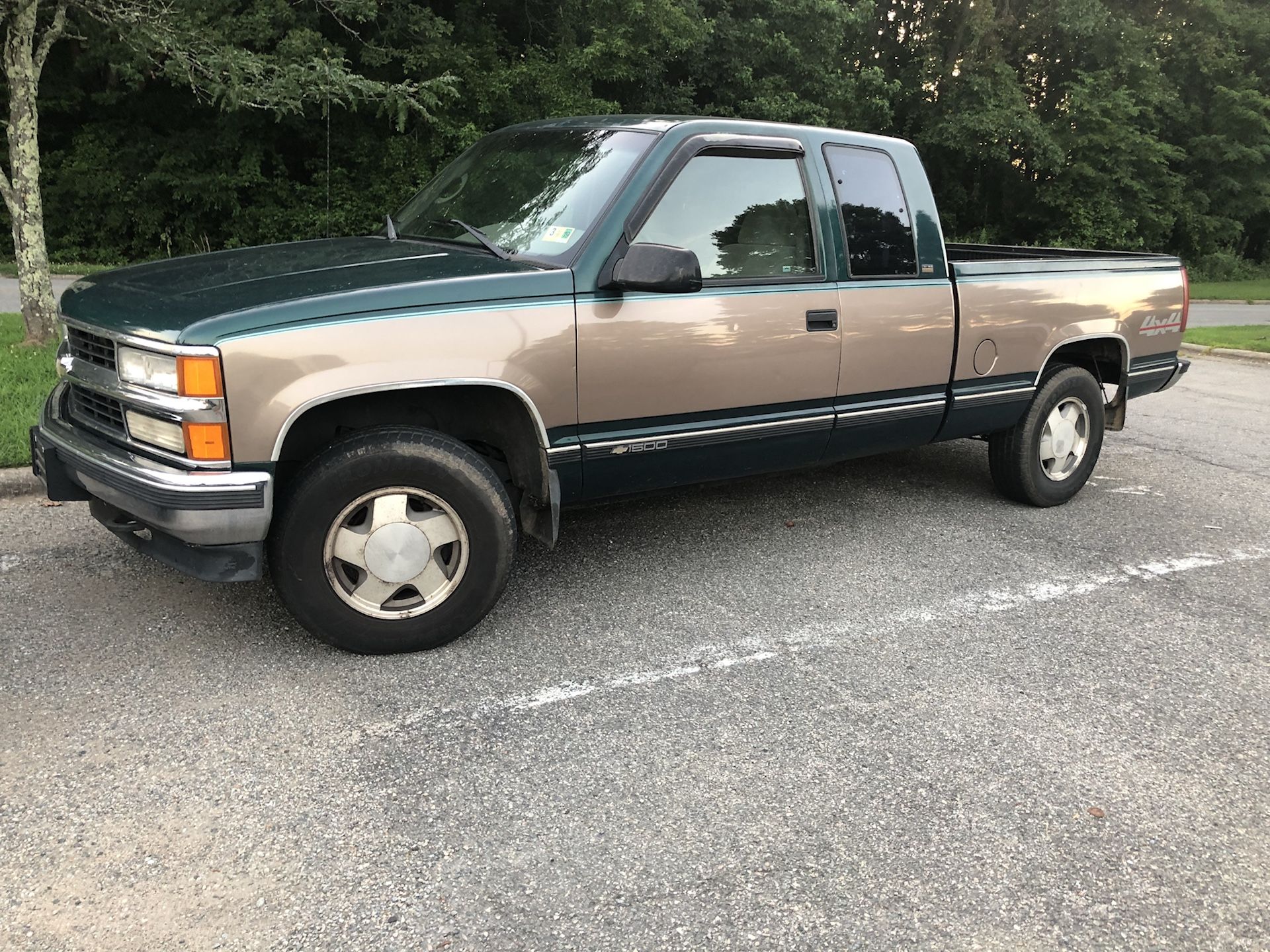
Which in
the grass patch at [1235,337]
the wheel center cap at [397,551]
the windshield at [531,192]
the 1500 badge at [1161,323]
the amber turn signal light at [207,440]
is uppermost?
the windshield at [531,192]

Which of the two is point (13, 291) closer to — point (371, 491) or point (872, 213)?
point (371, 491)

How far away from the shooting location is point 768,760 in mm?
3004

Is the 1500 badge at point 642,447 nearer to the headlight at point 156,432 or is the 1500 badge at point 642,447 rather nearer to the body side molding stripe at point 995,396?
the headlight at point 156,432

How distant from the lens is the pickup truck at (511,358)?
321 cm

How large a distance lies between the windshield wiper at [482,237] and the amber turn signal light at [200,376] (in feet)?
3.85

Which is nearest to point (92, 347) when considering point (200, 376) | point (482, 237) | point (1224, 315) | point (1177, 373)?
point (200, 376)

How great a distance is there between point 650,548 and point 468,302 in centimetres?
176

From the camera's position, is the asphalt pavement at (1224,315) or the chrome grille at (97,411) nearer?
the chrome grille at (97,411)

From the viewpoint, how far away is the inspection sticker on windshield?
3793 mm

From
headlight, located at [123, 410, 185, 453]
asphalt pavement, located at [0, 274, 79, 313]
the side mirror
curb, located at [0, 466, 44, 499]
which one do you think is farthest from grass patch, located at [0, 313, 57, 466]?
the side mirror

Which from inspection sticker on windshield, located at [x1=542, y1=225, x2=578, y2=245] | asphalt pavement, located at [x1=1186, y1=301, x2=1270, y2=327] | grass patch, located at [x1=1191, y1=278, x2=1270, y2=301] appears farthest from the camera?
grass patch, located at [x1=1191, y1=278, x2=1270, y2=301]

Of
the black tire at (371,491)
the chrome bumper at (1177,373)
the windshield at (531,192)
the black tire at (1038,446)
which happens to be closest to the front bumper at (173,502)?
the black tire at (371,491)

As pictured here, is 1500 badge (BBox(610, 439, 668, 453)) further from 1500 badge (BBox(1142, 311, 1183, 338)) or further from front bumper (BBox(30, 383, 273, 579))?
1500 badge (BBox(1142, 311, 1183, 338))

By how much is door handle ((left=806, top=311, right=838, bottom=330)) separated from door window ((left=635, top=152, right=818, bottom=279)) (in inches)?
7.3
